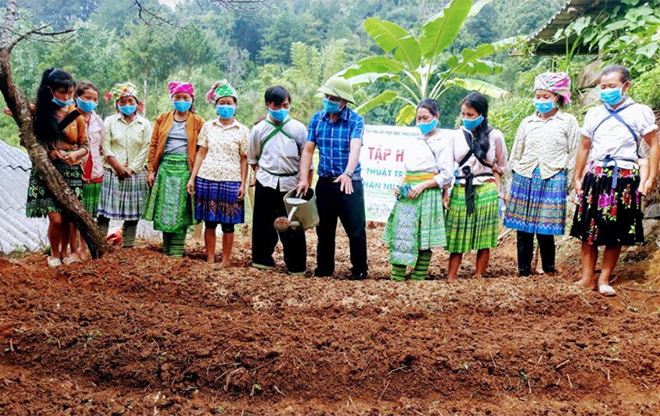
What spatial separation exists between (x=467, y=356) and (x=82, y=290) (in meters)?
2.48

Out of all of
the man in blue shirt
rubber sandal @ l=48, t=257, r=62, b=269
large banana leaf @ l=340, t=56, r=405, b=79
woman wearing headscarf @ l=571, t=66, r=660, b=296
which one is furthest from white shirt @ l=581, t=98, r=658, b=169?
large banana leaf @ l=340, t=56, r=405, b=79

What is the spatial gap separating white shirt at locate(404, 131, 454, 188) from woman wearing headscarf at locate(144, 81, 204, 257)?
1.86m

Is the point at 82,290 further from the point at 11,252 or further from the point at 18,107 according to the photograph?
the point at 11,252

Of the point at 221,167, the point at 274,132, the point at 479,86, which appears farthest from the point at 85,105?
the point at 479,86

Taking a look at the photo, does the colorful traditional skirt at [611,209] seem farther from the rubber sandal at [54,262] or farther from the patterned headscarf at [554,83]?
the rubber sandal at [54,262]

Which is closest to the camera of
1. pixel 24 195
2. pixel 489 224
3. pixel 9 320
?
pixel 9 320

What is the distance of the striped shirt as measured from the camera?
4.56m

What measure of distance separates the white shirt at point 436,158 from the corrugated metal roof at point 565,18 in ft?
12.6

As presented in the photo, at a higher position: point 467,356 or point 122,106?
point 122,106

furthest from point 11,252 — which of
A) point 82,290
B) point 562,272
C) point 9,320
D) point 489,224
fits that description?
point 562,272

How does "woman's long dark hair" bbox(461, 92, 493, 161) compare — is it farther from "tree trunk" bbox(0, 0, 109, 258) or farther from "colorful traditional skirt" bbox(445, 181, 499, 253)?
"tree trunk" bbox(0, 0, 109, 258)

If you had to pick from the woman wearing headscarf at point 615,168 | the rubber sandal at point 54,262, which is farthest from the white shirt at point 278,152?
the woman wearing headscarf at point 615,168

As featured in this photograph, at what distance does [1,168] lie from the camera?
793 centimetres

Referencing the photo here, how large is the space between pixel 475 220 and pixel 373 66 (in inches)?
237
